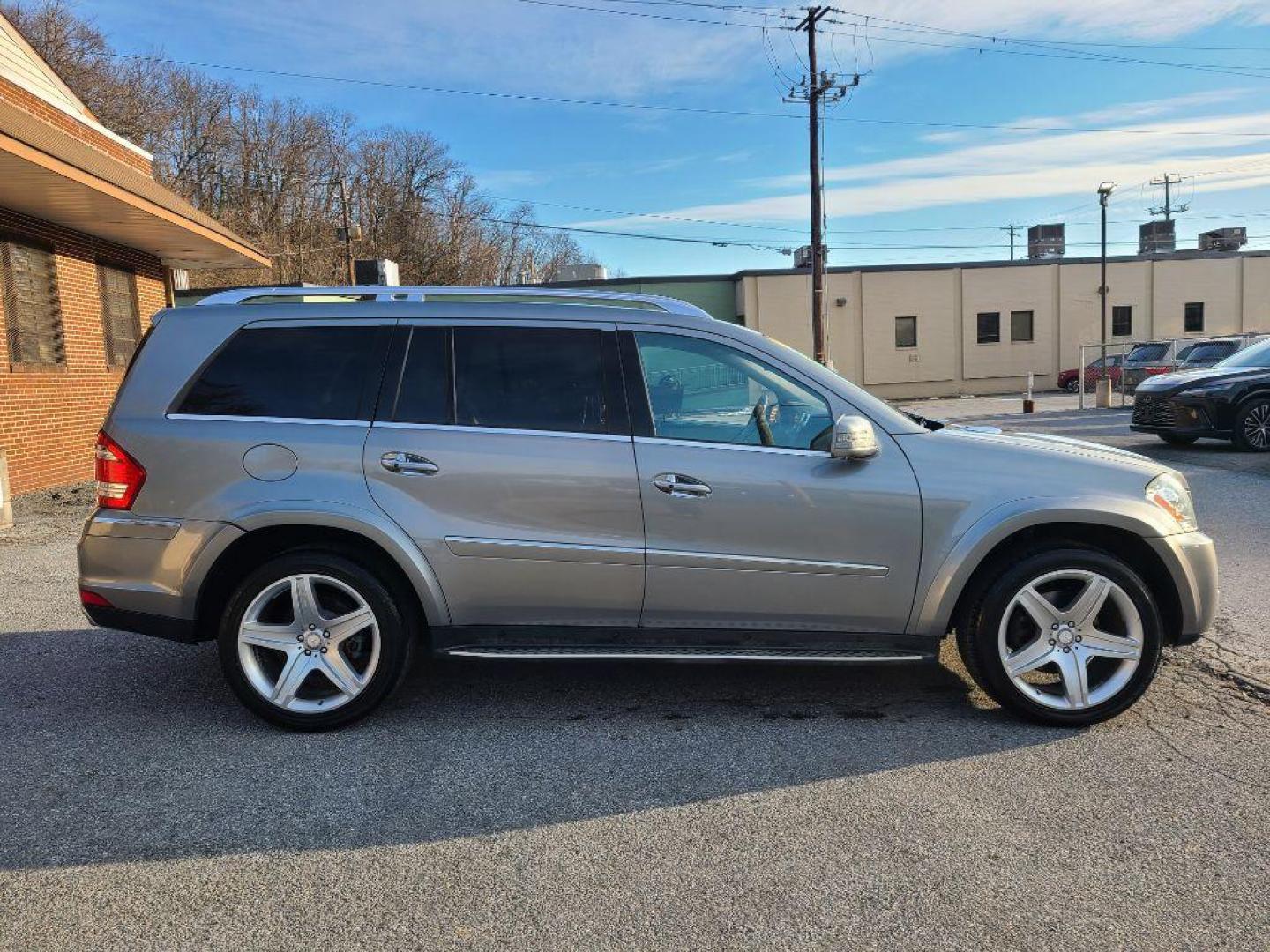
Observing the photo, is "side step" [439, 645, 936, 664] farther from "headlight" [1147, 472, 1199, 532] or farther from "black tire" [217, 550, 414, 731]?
"headlight" [1147, 472, 1199, 532]

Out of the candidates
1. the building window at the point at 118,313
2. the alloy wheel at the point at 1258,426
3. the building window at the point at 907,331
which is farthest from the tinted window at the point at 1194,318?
the building window at the point at 118,313

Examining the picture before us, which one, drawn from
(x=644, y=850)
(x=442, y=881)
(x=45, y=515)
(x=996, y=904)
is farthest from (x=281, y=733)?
(x=45, y=515)

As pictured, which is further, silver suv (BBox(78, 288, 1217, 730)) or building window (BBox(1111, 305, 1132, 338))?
building window (BBox(1111, 305, 1132, 338))

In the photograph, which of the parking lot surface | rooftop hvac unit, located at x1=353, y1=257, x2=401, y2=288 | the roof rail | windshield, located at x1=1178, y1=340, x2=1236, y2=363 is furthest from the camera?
windshield, located at x1=1178, y1=340, x2=1236, y2=363

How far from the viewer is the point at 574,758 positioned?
369 centimetres

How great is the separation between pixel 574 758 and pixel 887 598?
4.68ft

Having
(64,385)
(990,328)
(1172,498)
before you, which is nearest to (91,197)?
(64,385)

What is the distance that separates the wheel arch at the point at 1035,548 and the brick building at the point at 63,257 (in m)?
9.22

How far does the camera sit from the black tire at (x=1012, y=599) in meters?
3.85

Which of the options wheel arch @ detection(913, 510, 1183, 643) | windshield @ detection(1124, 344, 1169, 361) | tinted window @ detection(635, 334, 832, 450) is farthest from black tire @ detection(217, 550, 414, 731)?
windshield @ detection(1124, 344, 1169, 361)

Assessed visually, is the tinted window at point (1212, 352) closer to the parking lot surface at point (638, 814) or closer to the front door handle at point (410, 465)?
the parking lot surface at point (638, 814)

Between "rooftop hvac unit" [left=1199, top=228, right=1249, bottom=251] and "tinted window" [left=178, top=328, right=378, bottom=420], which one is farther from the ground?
"rooftop hvac unit" [left=1199, top=228, right=1249, bottom=251]

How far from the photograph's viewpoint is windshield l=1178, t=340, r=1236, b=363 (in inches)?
895

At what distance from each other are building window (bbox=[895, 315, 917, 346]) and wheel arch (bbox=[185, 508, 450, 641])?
132 feet
